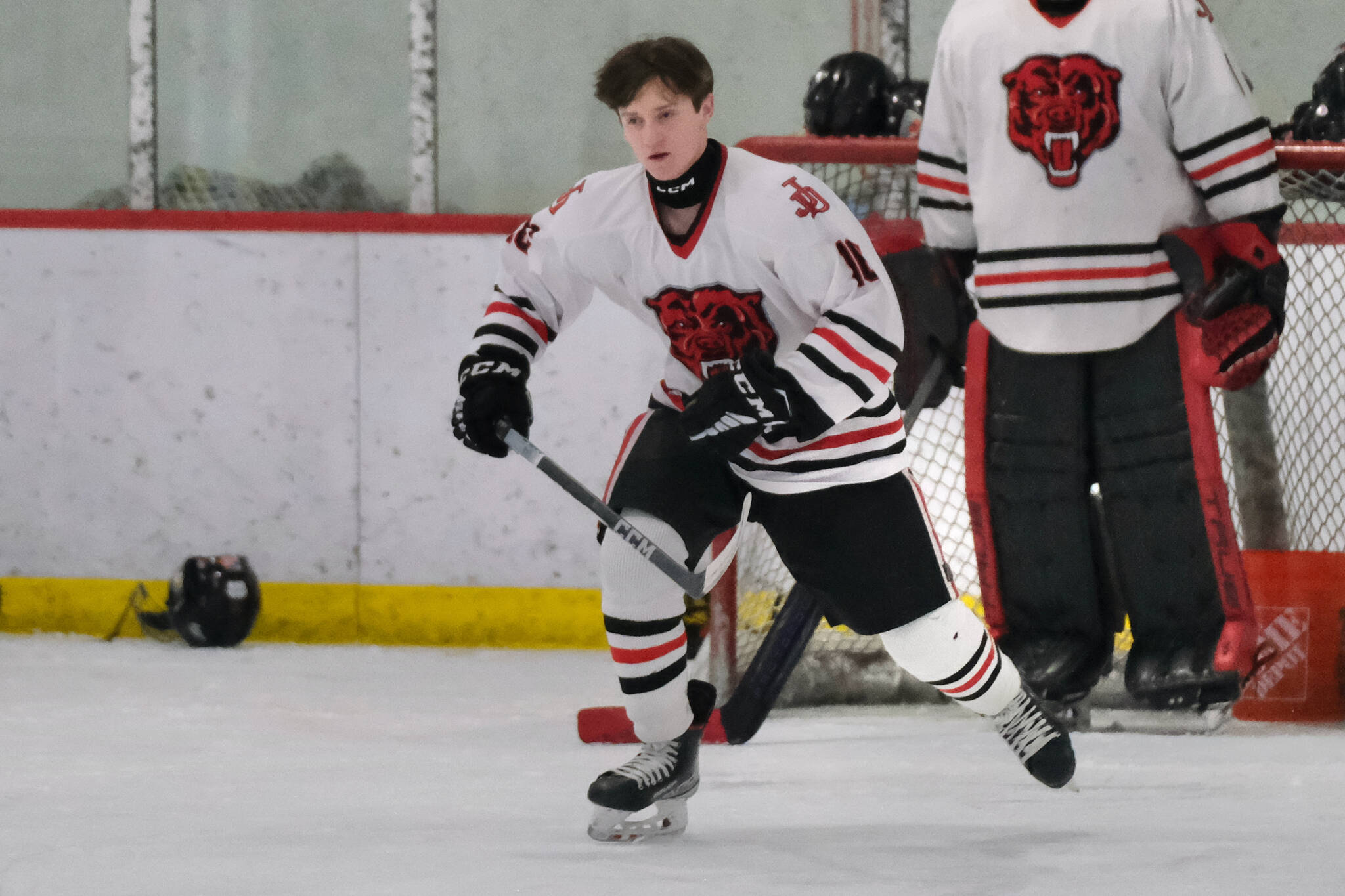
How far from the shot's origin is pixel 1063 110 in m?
2.59

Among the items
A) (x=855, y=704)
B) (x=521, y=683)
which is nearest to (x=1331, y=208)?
(x=855, y=704)

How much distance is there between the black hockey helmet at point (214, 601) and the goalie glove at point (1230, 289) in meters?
2.18

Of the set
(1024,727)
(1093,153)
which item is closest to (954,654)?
(1024,727)

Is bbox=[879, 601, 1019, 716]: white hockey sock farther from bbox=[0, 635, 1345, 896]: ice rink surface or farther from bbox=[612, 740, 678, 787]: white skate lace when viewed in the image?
bbox=[612, 740, 678, 787]: white skate lace

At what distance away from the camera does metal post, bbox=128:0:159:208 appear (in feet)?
13.3

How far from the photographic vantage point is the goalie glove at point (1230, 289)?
2533mm

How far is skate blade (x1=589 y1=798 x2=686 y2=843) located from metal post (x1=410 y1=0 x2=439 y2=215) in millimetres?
2245

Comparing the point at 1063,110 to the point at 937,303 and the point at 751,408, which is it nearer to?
the point at 937,303

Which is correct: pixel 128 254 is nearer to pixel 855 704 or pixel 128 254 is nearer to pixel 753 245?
pixel 855 704

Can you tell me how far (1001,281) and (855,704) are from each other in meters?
0.93

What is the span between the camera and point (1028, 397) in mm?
2695

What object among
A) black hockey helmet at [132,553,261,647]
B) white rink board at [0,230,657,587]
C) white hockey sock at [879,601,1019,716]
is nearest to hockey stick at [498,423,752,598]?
white hockey sock at [879,601,1019,716]

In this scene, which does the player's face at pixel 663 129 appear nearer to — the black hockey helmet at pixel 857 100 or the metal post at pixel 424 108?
the black hockey helmet at pixel 857 100

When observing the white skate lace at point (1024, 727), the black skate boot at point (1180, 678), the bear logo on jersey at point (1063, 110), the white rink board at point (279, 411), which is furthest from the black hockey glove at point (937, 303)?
the white rink board at point (279, 411)
